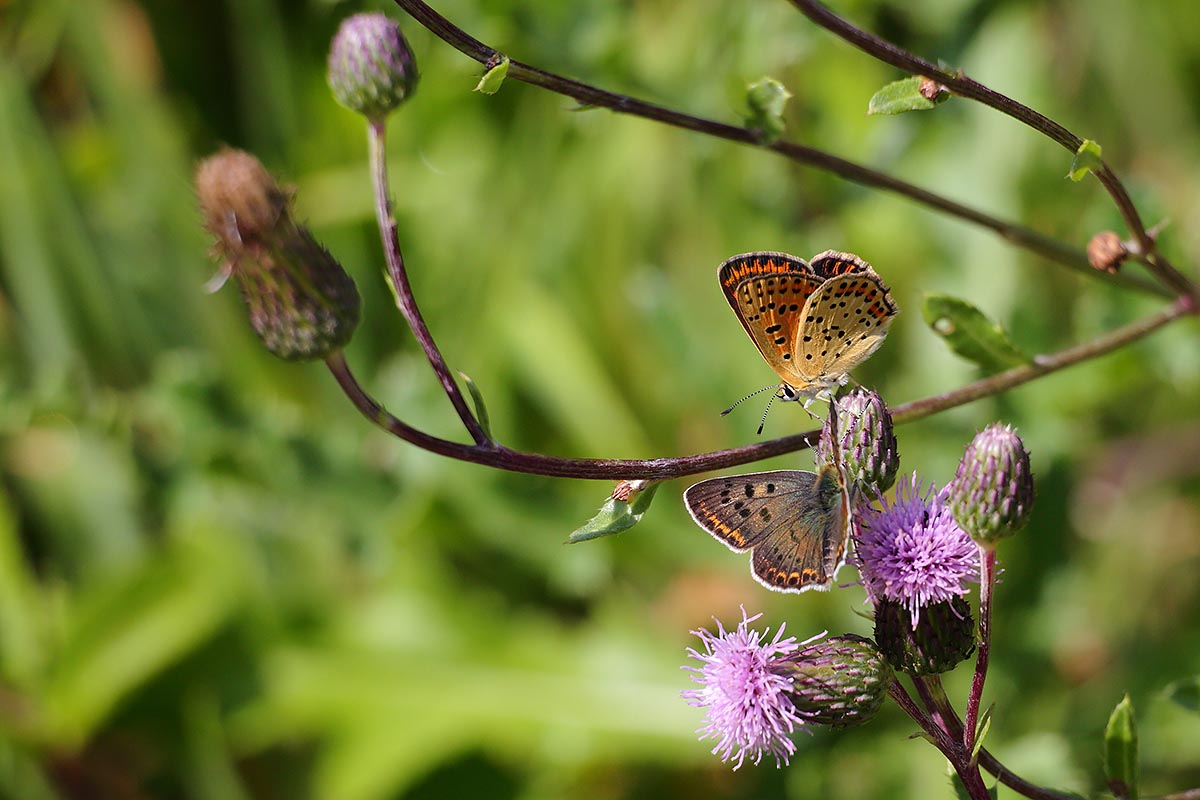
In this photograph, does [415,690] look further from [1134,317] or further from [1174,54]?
[1174,54]

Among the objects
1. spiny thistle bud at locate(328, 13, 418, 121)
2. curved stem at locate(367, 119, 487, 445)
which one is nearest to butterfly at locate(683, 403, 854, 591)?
curved stem at locate(367, 119, 487, 445)

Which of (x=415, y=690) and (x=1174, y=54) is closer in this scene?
(x=415, y=690)

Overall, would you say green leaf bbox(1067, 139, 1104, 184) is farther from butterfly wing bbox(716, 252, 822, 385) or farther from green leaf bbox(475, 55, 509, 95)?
green leaf bbox(475, 55, 509, 95)

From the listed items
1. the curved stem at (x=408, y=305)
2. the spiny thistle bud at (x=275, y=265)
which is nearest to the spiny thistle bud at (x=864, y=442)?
the curved stem at (x=408, y=305)

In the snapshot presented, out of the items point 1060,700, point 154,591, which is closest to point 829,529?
point 1060,700

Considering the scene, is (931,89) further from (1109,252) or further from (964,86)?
(1109,252)

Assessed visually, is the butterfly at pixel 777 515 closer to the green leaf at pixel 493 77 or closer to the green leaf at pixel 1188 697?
the green leaf at pixel 493 77
